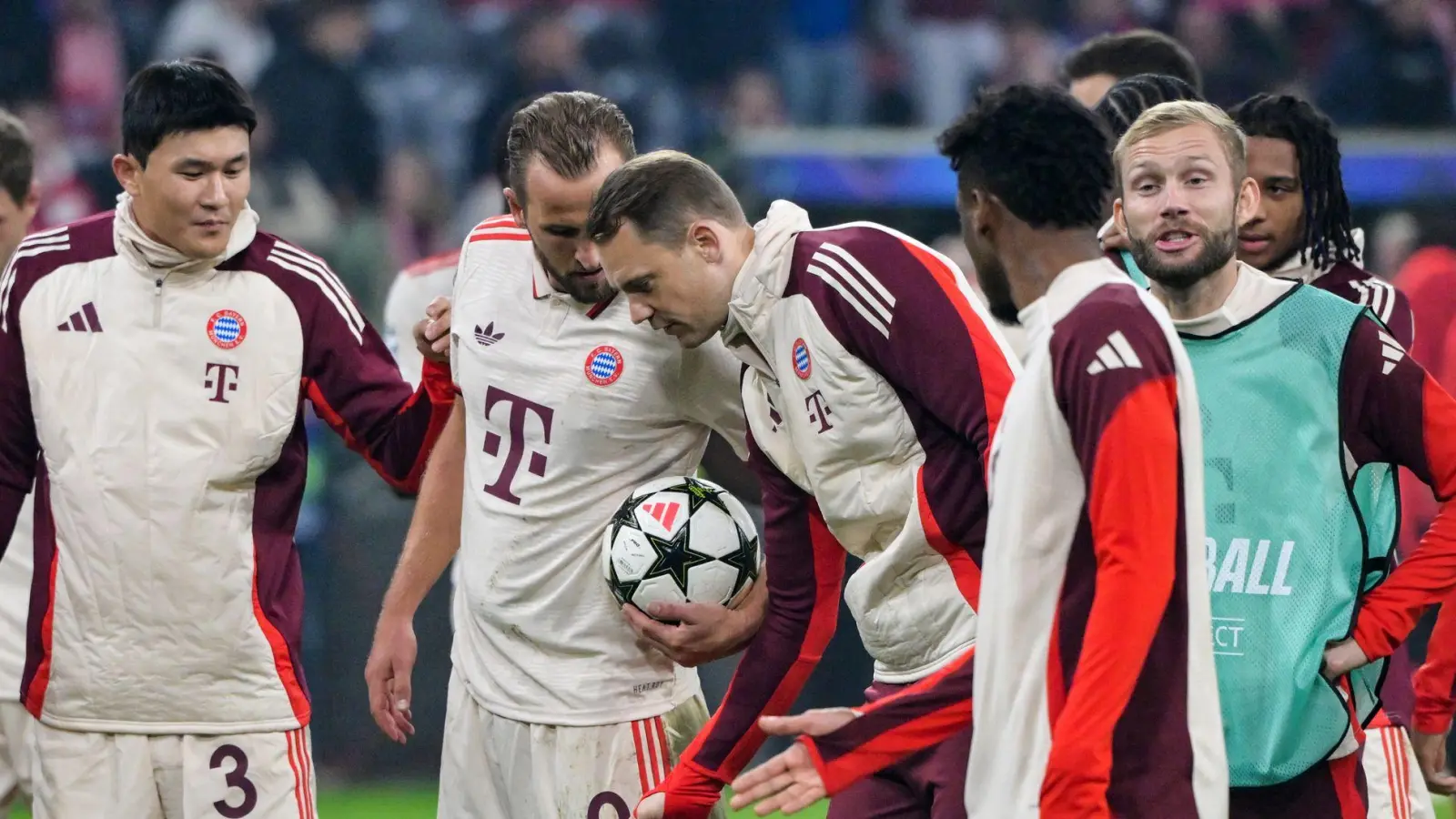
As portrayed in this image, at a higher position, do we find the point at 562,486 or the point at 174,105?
the point at 174,105

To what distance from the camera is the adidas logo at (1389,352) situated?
3.65m

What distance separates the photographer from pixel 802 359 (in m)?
3.61

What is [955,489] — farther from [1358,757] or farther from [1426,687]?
[1426,687]

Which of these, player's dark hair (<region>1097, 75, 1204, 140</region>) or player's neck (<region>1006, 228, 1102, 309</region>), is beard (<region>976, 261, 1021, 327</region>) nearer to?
player's neck (<region>1006, 228, 1102, 309</region>)

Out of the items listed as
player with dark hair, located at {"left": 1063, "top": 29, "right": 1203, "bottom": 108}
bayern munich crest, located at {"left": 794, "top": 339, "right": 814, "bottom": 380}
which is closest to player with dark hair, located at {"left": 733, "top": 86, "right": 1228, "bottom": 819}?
bayern munich crest, located at {"left": 794, "top": 339, "right": 814, "bottom": 380}

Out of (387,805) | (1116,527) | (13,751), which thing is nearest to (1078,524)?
(1116,527)

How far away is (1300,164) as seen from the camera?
14.0 feet

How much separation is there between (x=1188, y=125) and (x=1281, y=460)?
0.68 m

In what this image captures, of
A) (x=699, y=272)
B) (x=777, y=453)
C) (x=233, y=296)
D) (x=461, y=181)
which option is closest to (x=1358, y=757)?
(x=777, y=453)

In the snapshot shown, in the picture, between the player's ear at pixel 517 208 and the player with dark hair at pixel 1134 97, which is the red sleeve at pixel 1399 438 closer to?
the player with dark hair at pixel 1134 97

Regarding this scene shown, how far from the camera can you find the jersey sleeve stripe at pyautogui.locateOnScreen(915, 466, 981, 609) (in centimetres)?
349

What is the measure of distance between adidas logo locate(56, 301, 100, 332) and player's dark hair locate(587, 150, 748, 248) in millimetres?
1341

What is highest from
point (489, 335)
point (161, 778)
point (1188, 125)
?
point (1188, 125)

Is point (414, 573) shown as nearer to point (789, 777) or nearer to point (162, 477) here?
point (162, 477)
